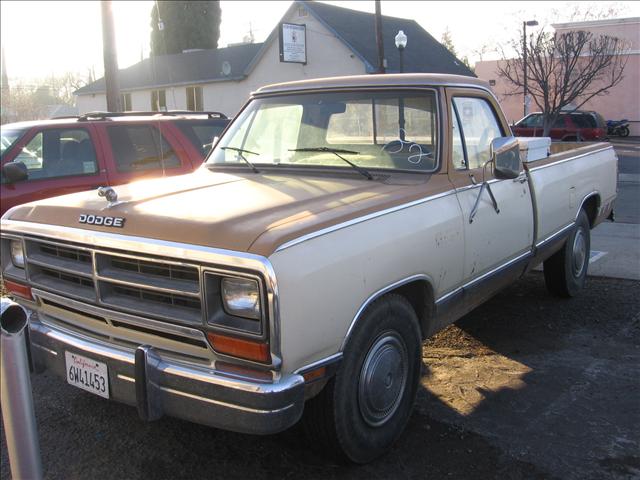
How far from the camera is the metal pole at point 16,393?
218 centimetres

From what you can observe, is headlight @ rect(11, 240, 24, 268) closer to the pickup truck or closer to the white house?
the pickup truck

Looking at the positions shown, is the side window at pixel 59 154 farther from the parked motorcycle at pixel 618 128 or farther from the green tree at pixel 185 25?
the green tree at pixel 185 25

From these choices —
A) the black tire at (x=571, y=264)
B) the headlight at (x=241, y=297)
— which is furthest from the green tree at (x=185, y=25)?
the headlight at (x=241, y=297)

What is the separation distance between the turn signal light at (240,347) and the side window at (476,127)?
2179 mm

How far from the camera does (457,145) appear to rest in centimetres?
406

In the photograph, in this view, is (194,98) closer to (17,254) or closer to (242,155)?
(242,155)

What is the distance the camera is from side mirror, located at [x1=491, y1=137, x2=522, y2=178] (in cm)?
396

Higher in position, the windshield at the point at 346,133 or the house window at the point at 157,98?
the house window at the point at 157,98

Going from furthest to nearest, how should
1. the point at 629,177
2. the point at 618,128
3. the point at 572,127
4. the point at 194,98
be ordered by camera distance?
the point at 618,128 → the point at 194,98 → the point at 572,127 → the point at 629,177

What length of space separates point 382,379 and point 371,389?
3.5 inches

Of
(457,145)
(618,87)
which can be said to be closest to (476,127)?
(457,145)

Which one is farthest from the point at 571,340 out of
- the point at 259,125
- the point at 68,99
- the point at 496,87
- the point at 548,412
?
the point at 68,99

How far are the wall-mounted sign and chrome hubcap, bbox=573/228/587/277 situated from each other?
24195mm

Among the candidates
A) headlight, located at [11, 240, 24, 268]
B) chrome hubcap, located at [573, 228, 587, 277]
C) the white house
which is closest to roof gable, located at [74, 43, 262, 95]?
the white house
